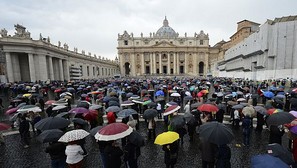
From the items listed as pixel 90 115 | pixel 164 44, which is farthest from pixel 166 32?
pixel 90 115

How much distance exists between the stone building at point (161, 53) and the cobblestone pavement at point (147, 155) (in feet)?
231

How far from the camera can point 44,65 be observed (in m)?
29.9

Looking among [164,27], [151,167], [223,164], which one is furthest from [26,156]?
[164,27]

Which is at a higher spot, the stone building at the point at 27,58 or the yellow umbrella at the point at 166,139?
the stone building at the point at 27,58

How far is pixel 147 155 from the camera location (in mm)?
5660

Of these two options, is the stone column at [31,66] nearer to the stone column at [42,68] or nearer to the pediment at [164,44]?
the stone column at [42,68]

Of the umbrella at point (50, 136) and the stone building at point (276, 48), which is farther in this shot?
the stone building at point (276, 48)

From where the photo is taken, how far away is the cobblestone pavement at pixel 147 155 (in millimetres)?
5156

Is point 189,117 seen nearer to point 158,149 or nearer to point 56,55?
point 158,149

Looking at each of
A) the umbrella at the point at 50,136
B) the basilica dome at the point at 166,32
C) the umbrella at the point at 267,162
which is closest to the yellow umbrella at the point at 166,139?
the umbrella at the point at 267,162

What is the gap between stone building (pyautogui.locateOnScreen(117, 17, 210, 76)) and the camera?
77.1m

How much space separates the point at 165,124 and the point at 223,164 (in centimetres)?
472

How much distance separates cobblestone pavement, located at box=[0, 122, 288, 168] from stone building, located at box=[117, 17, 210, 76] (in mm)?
70491

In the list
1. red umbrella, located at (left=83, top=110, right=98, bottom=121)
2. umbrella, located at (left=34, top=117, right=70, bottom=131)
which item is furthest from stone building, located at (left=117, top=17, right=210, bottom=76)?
umbrella, located at (left=34, top=117, right=70, bottom=131)
